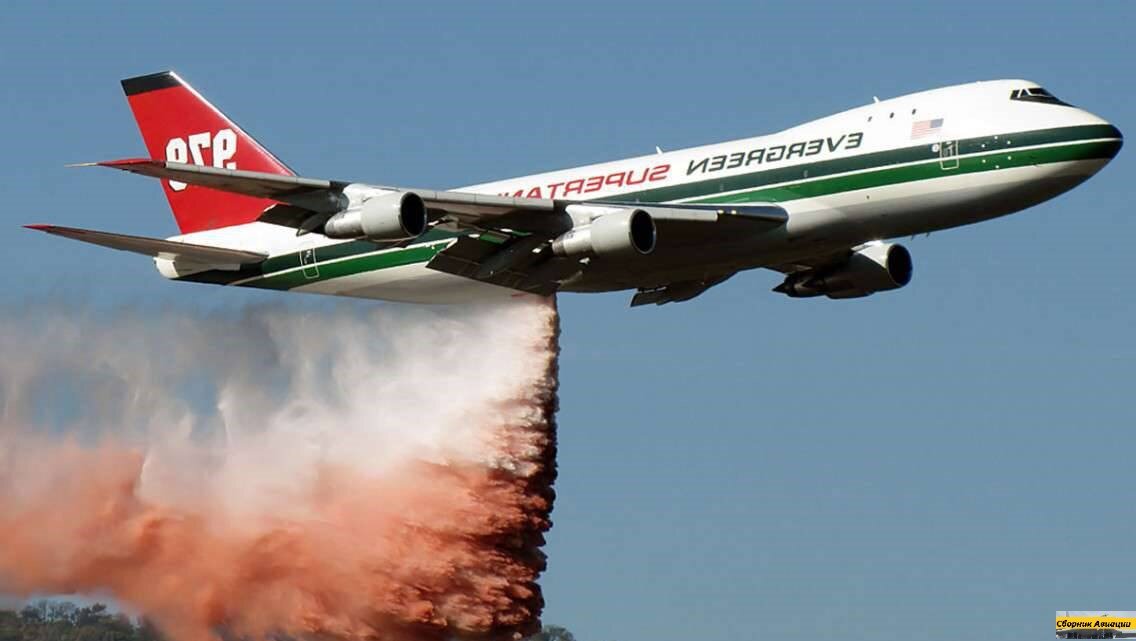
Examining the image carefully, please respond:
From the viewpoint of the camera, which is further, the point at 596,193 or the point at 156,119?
the point at 156,119

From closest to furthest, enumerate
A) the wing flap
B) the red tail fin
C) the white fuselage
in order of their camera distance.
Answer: the white fuselage < the wing flap < the red tail fin

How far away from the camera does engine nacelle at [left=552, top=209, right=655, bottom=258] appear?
4878cm

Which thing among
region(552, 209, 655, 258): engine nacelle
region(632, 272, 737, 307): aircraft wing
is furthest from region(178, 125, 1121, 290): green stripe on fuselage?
region(632, 272, 737, 307): aircraft wing

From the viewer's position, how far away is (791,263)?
183ft

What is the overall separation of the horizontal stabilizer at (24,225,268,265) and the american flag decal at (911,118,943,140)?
60.7 ft

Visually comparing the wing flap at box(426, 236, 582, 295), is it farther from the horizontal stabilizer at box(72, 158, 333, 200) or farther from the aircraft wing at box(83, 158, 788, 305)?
the horizontal stabilizer at box(72, 158, 333, 200)

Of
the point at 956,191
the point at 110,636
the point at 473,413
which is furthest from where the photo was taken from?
the point at 110,636

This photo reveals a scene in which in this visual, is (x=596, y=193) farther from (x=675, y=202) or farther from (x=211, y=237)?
(x=211, y=237)

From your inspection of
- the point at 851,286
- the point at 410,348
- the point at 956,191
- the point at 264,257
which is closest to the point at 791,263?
the point at 851,286

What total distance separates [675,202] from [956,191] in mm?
7368

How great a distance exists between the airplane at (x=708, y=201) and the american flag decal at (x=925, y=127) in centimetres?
3

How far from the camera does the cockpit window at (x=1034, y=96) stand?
166 feet

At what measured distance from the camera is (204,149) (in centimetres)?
6206

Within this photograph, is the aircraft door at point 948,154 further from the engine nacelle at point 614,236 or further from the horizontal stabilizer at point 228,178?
the horizontal stabilizer at point 228,178
